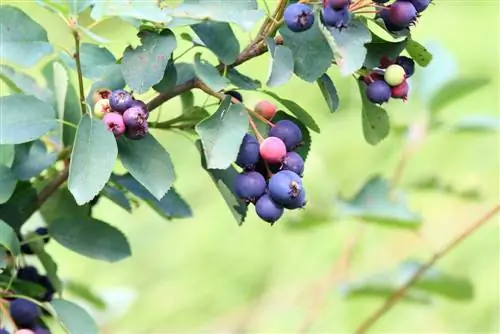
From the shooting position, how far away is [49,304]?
2.77 ft

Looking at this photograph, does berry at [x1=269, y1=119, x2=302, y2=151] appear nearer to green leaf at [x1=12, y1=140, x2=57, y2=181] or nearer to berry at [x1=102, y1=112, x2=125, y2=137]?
berry at [x1=102, y1=112, x2=125, y2=137]

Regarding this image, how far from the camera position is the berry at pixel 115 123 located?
712 millimetres

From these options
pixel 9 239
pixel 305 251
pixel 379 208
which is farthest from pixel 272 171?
pixel 305 251

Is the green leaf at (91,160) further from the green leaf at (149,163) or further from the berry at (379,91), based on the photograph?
the berry at (379,91)

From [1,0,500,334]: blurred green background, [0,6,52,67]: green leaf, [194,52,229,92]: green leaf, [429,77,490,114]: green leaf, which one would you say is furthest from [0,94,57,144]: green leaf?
[1,0,500,334]: blurred green background

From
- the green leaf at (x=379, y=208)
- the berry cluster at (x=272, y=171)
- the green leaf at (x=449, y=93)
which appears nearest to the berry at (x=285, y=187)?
the berry cluster at (x=272, y=171)

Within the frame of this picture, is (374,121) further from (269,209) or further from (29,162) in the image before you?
(29,162)

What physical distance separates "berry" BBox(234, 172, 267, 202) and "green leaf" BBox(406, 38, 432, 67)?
6.6 inches

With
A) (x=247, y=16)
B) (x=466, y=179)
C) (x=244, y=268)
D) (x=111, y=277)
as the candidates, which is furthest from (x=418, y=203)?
(x=247, y=16)

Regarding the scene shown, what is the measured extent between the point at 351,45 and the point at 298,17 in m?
0.05

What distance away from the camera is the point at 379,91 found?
2.47 feet

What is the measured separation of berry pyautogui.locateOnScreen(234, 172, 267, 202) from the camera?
0.72 meters

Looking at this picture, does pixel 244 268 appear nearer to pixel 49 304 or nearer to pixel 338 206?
pixel 338 206

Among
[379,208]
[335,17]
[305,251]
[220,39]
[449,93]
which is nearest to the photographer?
[335,17]
